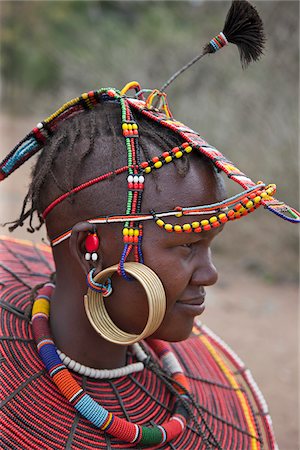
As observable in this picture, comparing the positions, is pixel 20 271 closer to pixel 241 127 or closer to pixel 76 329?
pixel 76 329

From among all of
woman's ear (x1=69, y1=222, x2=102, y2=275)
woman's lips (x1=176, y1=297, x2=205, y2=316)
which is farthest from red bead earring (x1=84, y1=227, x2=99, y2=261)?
woman's lips (x1=176, y1=297, x2=205, y2=316)

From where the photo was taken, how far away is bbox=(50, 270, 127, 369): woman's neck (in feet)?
5.46

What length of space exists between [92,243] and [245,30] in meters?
0.86

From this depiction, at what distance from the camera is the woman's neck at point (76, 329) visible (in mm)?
1665

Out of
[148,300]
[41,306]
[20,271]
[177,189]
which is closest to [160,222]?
[177,189]

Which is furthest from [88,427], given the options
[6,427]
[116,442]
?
[6,427]

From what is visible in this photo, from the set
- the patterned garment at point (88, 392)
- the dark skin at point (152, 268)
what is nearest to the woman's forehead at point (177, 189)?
the dark skin at point (152, 268)

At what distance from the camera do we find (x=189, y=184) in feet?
5.03

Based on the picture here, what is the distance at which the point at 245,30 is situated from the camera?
1.74 metres

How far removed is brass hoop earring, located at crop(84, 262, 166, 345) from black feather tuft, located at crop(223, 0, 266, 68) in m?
0.81

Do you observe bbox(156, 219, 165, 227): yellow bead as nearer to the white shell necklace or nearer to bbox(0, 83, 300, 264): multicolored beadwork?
bbox(0, 83, 300, 264): multicolored beadwork

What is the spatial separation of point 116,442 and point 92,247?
1.88 feet

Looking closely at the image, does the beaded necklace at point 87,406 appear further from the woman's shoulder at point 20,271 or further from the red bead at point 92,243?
the red bead at point 92,243

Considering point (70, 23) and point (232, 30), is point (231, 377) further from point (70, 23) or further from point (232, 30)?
point (70, 23)
